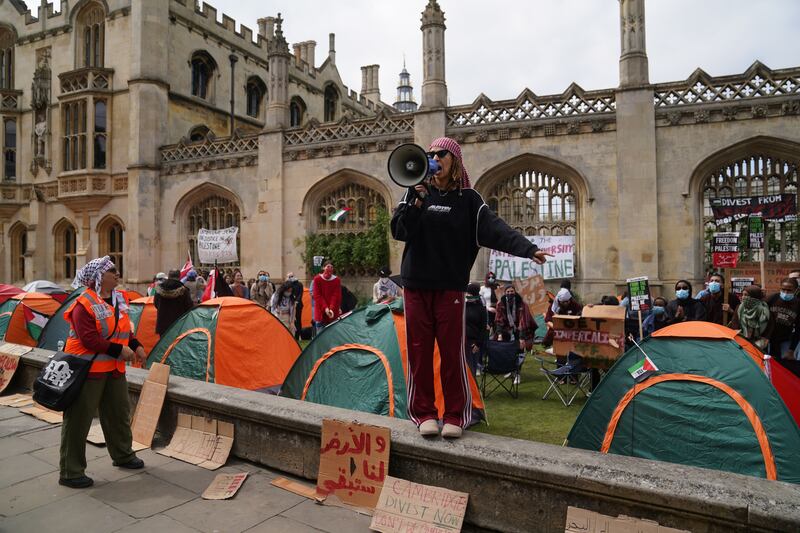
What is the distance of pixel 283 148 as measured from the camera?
61.2ft

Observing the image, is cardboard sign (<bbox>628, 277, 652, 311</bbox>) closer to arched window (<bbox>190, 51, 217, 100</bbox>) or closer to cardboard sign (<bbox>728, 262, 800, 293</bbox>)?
cardboard sign (<bbox>728, 262, 800, 293</bbox>)

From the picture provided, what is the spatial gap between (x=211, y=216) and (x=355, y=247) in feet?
22.7

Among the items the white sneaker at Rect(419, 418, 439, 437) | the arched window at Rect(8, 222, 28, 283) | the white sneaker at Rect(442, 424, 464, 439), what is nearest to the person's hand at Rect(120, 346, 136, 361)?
the white sneaker at Rect(419, 418, 439, 437)

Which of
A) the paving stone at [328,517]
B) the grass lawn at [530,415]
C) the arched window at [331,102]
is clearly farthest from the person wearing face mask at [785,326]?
the arched window at [331,102]

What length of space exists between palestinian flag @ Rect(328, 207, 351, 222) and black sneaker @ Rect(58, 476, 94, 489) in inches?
541

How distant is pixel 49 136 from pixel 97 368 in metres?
24.5

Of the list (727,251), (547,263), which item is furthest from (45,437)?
(547,263)

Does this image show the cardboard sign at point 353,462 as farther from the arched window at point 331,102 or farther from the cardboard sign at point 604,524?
the arched window at point 331,102

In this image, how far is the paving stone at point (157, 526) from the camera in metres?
3.44

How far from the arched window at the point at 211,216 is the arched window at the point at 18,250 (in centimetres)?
1009

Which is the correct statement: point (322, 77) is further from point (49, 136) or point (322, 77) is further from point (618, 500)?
point (618, 500)

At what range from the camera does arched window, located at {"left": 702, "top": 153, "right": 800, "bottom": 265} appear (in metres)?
13.2

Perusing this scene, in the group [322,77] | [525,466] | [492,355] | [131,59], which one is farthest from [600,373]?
[322,77]

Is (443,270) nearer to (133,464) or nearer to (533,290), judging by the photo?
(133,464)
